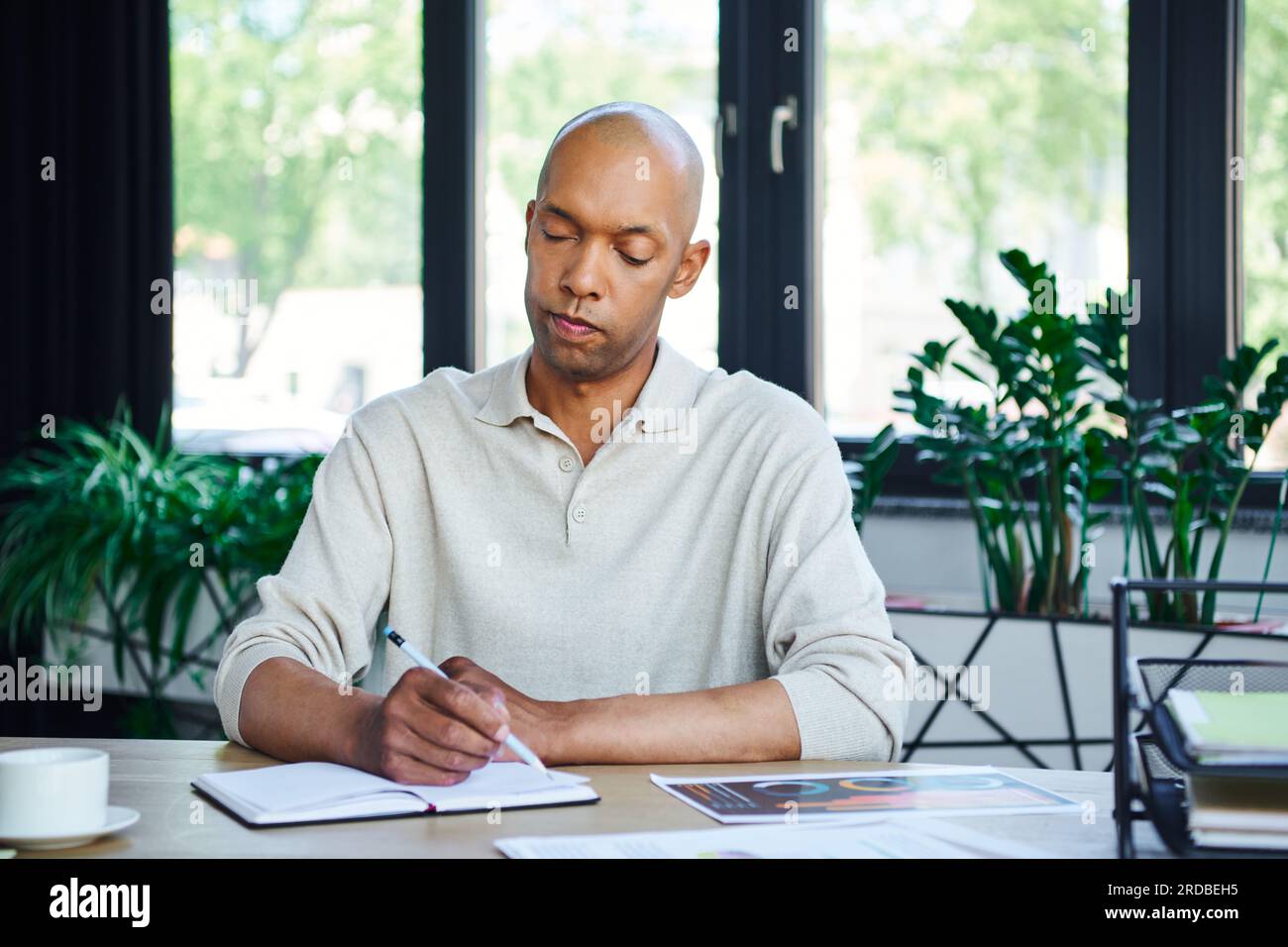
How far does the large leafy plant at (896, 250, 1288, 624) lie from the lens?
8.19 ft

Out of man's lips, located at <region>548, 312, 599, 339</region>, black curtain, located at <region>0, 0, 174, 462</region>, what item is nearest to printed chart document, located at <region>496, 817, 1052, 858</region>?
man's lips, located at <region>548, 312, 599, 339</region>

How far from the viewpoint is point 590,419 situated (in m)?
1.83

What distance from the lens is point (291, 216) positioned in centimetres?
404

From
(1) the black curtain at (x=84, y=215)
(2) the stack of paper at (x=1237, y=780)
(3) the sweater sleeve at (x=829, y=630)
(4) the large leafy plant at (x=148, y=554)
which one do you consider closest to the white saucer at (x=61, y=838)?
(3) the sweater sleeve at (x=829, y=630)

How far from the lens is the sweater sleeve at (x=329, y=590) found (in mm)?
1566

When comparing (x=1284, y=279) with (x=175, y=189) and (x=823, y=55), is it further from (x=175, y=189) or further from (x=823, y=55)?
(x=175, y=189)

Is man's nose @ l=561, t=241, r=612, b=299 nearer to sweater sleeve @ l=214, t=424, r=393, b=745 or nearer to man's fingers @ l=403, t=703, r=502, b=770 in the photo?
sweater sleeve @ l=214, t=424, r=393, b=745

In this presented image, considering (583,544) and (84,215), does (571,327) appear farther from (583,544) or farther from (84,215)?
(84,215)

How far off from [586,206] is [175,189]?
2768mm

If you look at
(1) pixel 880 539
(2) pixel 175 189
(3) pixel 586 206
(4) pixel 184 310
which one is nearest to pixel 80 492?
(4) pixel 184 310

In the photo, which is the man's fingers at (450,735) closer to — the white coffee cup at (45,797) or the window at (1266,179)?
the white coffee cup at (45,797)

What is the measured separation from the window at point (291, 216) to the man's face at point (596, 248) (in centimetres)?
218
